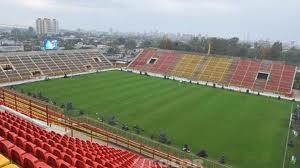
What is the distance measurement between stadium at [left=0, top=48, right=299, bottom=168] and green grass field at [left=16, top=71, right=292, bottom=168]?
10 cm

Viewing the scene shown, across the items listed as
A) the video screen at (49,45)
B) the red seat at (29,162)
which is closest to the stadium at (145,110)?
the red seat at (29,162)

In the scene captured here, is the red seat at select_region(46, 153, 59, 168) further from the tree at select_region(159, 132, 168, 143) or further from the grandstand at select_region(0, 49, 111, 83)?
the grandstand at select_region(0, 49, 111, 83)

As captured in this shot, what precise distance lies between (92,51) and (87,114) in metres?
38.7

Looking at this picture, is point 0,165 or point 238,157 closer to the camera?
point 0,165

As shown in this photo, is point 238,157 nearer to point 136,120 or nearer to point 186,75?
point 136,120

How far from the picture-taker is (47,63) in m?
55.3

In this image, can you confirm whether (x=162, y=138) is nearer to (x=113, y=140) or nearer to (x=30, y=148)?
(x=113, y=140)

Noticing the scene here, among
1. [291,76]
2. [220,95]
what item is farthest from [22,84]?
[291,76]

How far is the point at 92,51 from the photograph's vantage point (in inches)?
2643

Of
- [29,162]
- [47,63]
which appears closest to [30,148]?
[29,162]

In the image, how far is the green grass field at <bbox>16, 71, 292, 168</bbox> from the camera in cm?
2439

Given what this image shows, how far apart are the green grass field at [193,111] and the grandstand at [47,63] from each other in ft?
17.8

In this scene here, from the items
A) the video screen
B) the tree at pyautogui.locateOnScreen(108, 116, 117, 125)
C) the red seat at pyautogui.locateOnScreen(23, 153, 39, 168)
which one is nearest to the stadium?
the red seat at pyautogui.locateOnScreen(23, 153, 39, 168)

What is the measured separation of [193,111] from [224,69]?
25.6 meters
